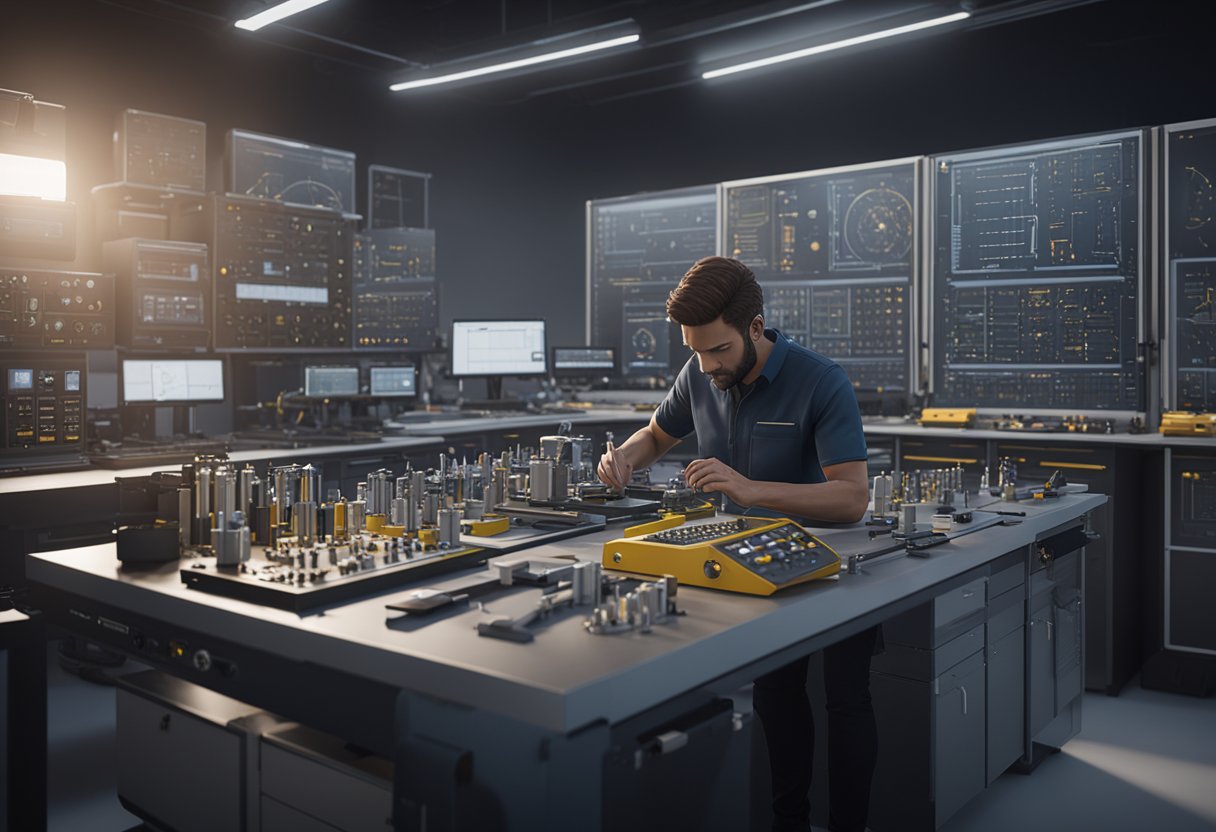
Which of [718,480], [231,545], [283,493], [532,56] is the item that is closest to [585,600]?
[718,480]

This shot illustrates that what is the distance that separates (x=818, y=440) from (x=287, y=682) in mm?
1351

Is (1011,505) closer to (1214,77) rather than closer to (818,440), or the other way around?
(818,440)

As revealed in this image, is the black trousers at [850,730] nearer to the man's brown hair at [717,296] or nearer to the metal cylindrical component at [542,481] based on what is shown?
the metal cylindrical component at [542,481]

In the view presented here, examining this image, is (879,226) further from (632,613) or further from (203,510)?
(632,613)

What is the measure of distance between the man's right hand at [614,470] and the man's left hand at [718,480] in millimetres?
356

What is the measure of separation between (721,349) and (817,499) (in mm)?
421

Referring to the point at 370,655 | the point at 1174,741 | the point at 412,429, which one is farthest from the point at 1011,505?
the point at 412,429

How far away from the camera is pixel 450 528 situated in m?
1.96

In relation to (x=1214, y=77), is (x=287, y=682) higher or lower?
lower

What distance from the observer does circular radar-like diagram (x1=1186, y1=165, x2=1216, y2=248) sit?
14.5 feet

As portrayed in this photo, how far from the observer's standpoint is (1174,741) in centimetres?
340

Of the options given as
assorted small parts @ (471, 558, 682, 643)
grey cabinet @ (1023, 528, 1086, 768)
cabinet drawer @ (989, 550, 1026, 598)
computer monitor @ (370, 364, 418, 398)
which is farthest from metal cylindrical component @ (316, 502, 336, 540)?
computer monitor @ (370, 364, 418, 398)

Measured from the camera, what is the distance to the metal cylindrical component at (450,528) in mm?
1959

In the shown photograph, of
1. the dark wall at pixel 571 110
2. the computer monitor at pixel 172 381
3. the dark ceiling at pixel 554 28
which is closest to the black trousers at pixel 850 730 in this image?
the computer monitor at pixel 172 381
